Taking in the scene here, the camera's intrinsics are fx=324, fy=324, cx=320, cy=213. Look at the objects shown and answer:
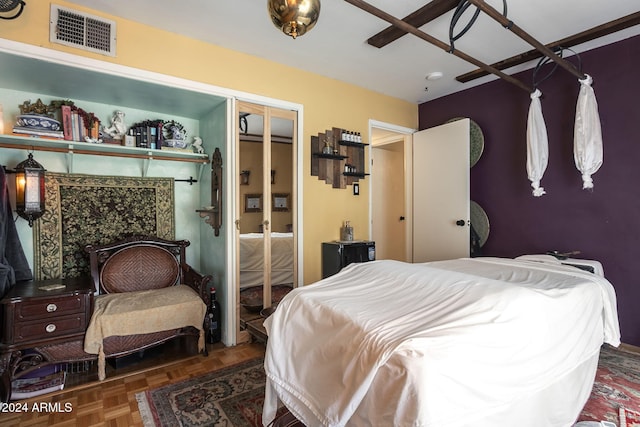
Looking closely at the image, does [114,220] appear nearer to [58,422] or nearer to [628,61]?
[58,422]

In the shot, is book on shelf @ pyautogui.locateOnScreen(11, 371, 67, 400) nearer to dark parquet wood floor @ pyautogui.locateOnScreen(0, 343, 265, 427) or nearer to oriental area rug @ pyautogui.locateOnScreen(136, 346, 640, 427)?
dark parquet wood floor @ pyautogui.locateOnScreen(0, 343, 265, 427)

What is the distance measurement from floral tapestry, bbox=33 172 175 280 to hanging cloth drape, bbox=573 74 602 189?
12.5 ft

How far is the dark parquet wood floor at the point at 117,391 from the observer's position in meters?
1.89

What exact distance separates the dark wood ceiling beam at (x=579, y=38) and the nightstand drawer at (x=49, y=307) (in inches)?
162

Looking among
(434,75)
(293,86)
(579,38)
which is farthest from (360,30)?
(579,38)

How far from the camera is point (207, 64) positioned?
111 inches

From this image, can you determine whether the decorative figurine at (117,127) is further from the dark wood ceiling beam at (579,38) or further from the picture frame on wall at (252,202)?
the dark wood ceiling beam at (579,38)

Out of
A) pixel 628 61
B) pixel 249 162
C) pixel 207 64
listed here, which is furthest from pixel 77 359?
pixel 628 61

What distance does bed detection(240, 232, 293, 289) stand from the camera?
3049 millimetres

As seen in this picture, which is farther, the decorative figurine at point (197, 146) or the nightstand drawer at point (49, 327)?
the decorative figurine at point (197, 146)

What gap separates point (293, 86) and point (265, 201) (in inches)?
48.1

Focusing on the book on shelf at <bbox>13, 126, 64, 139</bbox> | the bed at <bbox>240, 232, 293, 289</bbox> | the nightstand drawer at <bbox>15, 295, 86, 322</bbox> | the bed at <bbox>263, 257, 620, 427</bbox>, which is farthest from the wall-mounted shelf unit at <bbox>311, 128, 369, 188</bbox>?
the nightstand drawer at <bbox>15, 295, 86, 322</bbox>

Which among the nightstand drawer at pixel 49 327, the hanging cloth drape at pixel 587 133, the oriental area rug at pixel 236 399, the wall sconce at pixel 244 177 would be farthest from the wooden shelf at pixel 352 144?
the nightstand drawer at pixel 49 327

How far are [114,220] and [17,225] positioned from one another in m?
0.66
